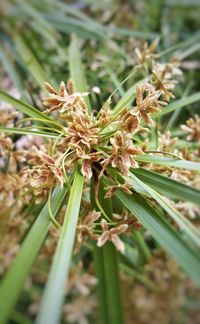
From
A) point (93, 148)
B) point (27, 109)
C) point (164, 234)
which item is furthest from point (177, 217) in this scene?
point (27, 109)

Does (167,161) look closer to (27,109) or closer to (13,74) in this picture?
(27,109)

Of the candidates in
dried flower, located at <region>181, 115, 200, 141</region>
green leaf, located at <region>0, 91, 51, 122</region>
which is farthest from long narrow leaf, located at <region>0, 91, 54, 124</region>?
dried flower, located at <region>181, 115, 200, 141</region>

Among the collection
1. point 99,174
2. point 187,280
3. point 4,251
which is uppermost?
point 99,174

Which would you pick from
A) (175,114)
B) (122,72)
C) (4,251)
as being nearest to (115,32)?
(122,72)

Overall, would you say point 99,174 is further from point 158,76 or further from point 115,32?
point 115,32

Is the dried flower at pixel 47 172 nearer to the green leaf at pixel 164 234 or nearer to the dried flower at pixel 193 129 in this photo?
the green leaf at pixel 164 234

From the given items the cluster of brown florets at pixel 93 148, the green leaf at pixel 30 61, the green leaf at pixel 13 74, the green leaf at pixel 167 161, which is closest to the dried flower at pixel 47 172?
the cluster of brown florets at pixel 93 148
